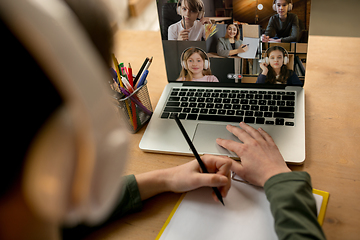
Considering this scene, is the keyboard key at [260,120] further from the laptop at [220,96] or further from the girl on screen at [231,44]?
the girl on screen at [231,44]

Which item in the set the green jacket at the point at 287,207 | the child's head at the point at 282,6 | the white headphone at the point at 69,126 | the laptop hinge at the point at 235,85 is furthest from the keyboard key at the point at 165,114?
the white headphone at the point at 69,126

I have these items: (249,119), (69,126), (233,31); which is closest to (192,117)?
(249,119)

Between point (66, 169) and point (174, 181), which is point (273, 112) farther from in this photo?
point (66, 169)

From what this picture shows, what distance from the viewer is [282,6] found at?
0.63 metres

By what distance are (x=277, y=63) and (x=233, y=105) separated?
0.16m

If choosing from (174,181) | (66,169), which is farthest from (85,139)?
(174,181)

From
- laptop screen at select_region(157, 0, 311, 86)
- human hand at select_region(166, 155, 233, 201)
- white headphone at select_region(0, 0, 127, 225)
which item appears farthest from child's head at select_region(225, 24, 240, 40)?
white headphone at select_region(0, 0, 127, 225)

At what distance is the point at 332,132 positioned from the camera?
24.4 inches

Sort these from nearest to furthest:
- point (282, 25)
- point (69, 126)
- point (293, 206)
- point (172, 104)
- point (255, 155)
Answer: point (69, 126) → point (293, 206) → point (255, 155) → point (282, 25) → point (172, 104)

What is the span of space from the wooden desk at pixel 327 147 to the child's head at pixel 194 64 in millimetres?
111

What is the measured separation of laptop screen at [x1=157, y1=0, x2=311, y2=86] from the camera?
2.11 feet

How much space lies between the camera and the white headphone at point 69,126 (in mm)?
98

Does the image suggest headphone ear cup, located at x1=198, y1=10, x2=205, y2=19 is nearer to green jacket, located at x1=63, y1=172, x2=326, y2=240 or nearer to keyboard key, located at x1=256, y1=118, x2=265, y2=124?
keyboard key, located at x1=256, y1=118, x2=265, y2=124

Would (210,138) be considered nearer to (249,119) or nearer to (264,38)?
(249,119)
